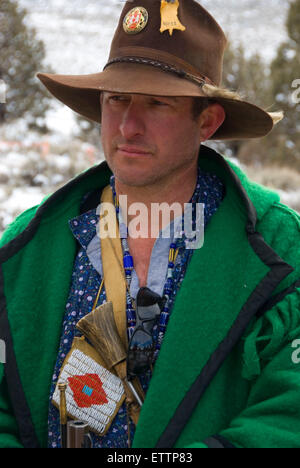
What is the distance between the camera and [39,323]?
200 cm

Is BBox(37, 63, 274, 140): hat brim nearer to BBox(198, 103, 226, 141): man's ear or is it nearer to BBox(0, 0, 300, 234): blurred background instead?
BBox(198, 103, 226, 141): man's ear

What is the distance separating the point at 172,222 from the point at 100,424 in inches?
30.5

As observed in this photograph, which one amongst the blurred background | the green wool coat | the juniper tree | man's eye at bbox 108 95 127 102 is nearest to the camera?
the green wool coat

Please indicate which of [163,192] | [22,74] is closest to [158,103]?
[163,192]

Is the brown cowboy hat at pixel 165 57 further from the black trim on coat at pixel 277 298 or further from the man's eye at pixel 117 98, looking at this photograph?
the black trim on coat at pixel 277 298

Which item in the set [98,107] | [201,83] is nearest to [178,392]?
[201,83]

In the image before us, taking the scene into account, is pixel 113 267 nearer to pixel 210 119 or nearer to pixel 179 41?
pixel 210 119

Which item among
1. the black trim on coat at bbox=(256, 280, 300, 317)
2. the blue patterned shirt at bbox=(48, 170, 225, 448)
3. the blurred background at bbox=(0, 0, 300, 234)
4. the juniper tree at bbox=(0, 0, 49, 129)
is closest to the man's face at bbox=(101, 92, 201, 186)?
the blue patterned shirt at bbox=(48, 170, 225, 448)

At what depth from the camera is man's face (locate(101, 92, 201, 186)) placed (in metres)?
1.90

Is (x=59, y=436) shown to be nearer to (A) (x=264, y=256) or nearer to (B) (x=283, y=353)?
(B) (x=283, y=353)

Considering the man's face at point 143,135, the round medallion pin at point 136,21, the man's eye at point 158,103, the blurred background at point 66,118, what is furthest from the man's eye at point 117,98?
the blurred background at point 66,118

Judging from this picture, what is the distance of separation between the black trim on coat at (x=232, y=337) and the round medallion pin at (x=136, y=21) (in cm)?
86

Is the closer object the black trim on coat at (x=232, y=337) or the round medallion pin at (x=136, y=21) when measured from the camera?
the black trim on coat at (x=232, y=337)

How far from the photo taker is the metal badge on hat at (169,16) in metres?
1.91
